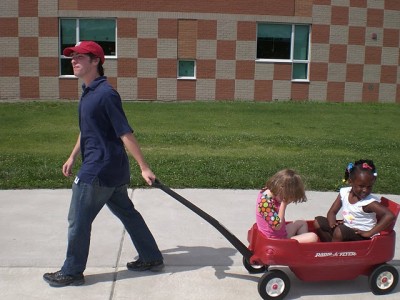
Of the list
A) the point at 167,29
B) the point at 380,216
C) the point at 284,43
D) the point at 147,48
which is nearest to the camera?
the point at 380,216


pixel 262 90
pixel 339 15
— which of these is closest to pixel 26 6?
pixel 262 90

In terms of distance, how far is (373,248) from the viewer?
13.1ft

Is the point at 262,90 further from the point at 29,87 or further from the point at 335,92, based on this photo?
the point at 29,87

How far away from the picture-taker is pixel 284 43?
20875mm

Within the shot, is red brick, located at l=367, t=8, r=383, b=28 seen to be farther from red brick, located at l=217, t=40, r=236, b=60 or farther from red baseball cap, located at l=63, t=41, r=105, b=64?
red baseball cap, located at l=63, t=41, r=105, b=64

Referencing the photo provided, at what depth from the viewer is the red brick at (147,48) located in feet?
65.6

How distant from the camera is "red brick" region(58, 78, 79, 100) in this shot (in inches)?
797

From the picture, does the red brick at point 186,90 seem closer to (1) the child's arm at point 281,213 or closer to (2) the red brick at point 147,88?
(2) the red brick at point 147,88

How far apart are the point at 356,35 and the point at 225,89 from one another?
5.54 m

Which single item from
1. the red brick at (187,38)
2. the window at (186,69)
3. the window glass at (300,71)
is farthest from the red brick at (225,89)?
the window glass at (300,71)

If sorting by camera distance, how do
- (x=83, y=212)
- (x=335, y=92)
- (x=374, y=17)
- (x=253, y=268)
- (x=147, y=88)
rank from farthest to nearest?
1. (x=335, y=92)
2. (x=374, y=17)
3. (x=147, y=88)
4. (x=253, y=268)
5. (x=83, y=212)

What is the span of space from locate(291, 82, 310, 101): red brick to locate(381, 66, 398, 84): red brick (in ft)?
10.4

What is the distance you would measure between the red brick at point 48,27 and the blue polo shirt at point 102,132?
55.3 feet

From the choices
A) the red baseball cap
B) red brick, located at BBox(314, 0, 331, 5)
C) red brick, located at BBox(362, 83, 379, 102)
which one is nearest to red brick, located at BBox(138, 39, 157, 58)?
red brick, located at BBox(314, 0, 331, 5)
